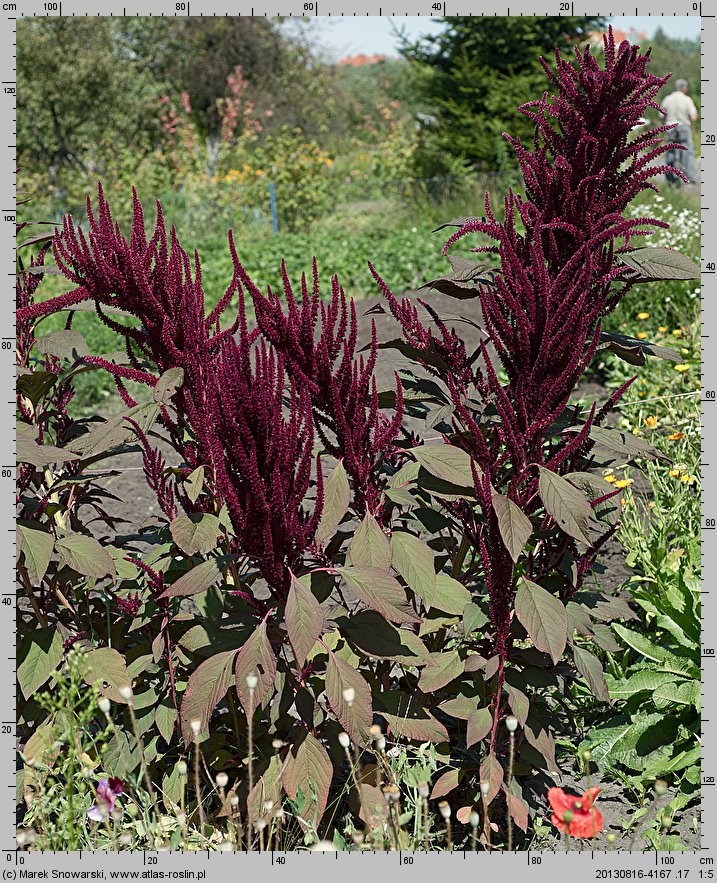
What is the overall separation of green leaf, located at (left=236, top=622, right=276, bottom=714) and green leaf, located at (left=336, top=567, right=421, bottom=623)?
20 cm

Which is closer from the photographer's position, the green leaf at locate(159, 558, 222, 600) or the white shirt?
the green leaf at locate(159, 558, 222, 600)

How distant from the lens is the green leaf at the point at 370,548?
1690 millimetres

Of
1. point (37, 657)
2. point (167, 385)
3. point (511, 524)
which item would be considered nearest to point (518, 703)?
point (511, 524)

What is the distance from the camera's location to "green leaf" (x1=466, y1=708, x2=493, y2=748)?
1849 mm

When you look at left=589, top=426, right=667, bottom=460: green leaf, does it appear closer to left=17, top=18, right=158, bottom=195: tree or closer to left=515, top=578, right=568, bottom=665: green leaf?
left=515, top=578, right=568, bottom=665: green leaf

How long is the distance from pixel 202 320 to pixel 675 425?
3.15 meters

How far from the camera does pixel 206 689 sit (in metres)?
1.75

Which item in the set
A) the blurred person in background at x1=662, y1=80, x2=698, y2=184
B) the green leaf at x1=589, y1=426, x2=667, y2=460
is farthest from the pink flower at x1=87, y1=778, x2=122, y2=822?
the blurred person in background at x1=662, y1=80, x2=698, y2=184

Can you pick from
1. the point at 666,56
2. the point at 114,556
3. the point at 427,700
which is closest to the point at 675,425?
the point at 427,700

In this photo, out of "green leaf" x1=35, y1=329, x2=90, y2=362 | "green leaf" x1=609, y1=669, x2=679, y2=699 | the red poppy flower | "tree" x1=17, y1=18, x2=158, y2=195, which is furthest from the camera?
"tree" x1=17, y1=18, x2=158, y2=195

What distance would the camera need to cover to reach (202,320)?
1923 mm

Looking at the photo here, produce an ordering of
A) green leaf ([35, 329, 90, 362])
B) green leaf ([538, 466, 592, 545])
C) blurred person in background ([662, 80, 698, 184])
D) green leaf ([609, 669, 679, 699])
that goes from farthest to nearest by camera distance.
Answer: blurred person in background ([662, 80, 698, 184])
green leaf ([609, 669, 679, 699])
green leaf ([35, 329, 90, 362])
green leaf ([538, 466, 592, 545])

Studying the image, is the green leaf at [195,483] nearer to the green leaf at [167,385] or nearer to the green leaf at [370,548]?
the green leaf at [167,385]

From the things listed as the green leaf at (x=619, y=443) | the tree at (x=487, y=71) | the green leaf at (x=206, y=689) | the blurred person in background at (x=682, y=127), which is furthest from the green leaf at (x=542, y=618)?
the blurred person in background at (x=682, y=127)
